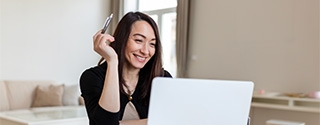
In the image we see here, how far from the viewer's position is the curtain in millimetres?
4578

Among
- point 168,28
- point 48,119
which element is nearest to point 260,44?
point 168,28

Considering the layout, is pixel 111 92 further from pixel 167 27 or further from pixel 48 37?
pixel 48 37

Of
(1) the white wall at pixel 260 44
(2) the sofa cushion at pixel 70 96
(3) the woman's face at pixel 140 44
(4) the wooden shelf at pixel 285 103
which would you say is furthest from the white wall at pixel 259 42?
(3) the woman's face at pixel 140 44

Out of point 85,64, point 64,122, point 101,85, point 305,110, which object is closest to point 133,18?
point 101,85

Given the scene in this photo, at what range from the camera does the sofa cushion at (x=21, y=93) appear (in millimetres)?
4520

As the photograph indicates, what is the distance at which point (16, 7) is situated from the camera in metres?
4.77

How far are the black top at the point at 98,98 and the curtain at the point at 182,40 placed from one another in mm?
3456

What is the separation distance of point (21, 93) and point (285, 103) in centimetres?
323

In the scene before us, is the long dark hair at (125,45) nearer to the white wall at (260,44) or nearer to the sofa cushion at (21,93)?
the white wall at (260,44)

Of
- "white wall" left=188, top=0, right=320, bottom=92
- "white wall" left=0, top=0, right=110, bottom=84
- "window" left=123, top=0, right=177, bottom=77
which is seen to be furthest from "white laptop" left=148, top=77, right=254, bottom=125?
"white wall" left=0, top=0, right=110, bottom=84

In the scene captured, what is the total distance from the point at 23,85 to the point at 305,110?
3441mm

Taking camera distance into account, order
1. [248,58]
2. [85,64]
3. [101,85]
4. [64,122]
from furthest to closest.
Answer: [85,64], [248,58], [64,122], [101,85]

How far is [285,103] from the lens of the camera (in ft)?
11.1

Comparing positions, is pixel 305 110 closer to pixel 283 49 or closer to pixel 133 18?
pixel 283 49
